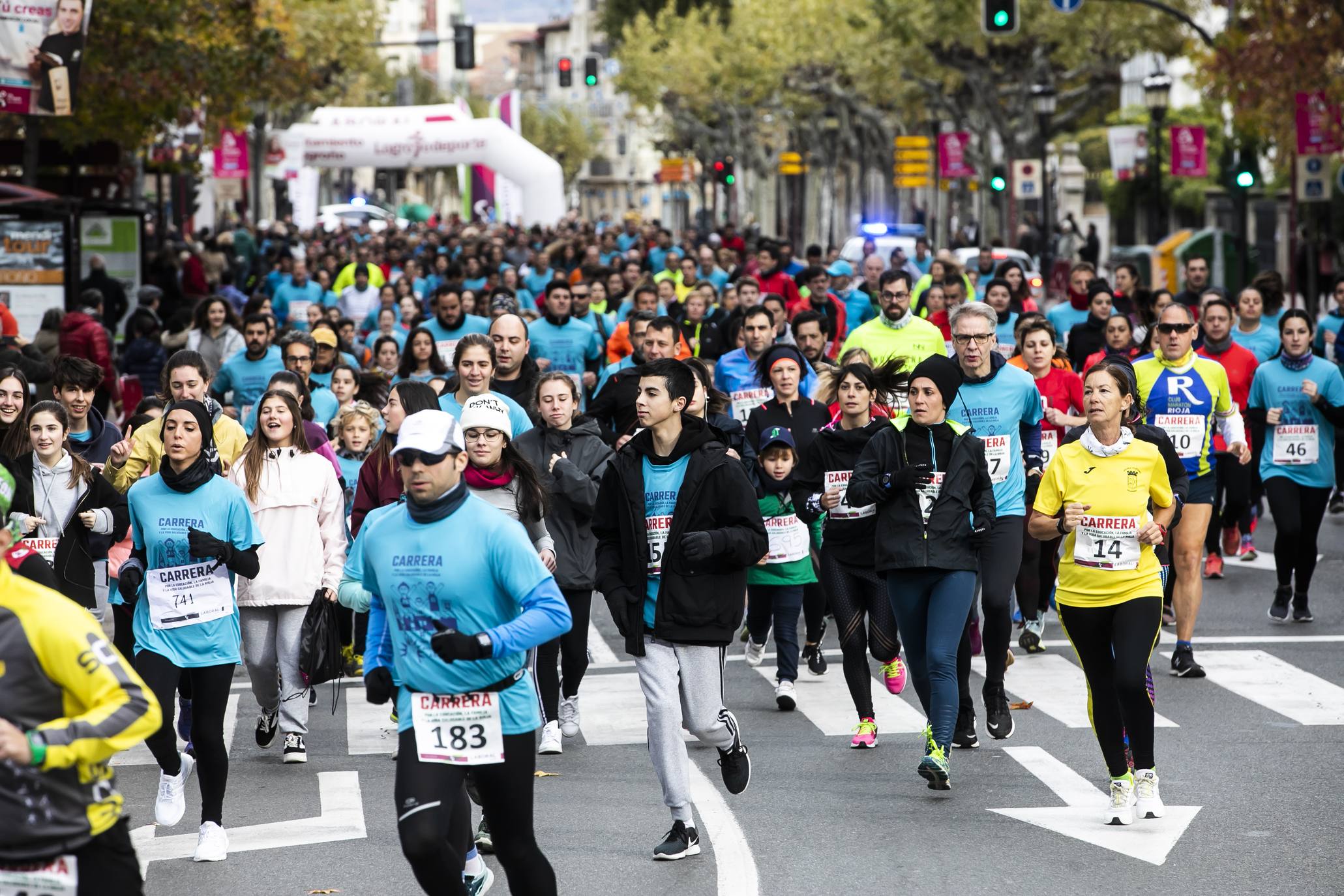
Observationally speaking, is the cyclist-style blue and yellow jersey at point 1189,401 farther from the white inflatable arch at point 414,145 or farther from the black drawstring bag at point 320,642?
the white inflatable arch at point 414,145

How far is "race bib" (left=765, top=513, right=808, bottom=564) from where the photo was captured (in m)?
10.9

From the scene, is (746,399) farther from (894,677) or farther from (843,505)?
(843,505)

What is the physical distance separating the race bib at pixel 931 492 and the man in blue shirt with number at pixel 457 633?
2.91 m

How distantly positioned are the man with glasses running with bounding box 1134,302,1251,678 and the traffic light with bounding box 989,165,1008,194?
1282 inches

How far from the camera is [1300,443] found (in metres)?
13.0

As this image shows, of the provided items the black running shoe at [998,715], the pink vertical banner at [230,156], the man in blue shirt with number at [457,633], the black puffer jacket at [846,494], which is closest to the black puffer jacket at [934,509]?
the black puffer jacket at [846,494]

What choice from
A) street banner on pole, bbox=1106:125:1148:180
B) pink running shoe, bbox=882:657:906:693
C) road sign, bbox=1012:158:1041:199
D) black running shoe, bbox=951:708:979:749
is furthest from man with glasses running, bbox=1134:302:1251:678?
street banner on pole, bbox=1106:125:1148:180

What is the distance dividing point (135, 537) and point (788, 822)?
2774 millimetres

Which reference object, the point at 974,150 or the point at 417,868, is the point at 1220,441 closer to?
the point at 417,868

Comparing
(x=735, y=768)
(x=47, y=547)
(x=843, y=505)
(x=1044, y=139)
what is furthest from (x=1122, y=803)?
(x=1044, y=139)

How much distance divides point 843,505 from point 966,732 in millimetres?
1189

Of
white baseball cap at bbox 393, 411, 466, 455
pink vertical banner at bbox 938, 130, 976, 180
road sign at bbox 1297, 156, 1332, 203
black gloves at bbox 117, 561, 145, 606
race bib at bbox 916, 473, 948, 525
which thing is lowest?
black gloves at bbox 117, 561, 145, 606

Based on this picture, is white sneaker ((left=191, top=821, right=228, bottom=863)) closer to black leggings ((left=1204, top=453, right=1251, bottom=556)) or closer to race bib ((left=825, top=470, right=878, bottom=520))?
race bib ((left=825, top=470, right=878, bottom=520))

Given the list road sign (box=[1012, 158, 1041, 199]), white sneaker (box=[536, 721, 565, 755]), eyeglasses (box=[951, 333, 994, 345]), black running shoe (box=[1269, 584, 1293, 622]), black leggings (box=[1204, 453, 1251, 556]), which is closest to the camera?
white sneaker (box=[536, 721, 565, 755])
